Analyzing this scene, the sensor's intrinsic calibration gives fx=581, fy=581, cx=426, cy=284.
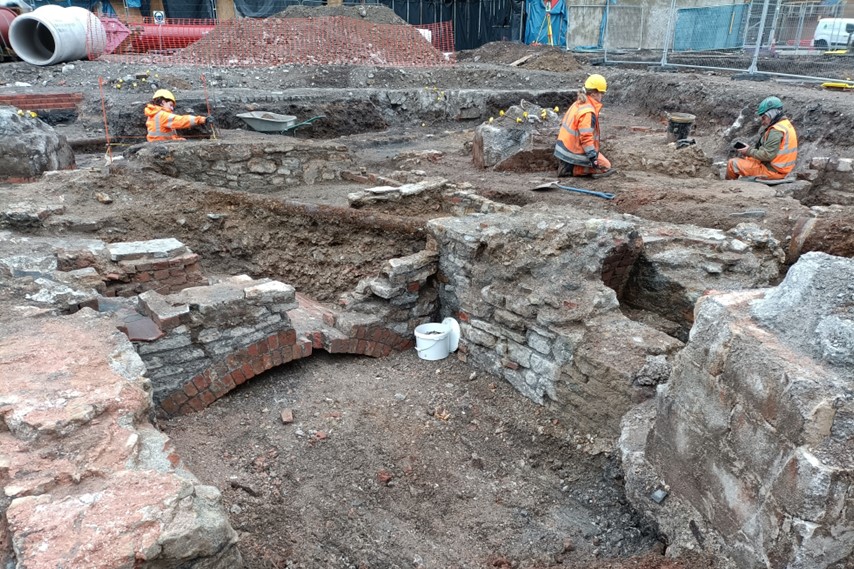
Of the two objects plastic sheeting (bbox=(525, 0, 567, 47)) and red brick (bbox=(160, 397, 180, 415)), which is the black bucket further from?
plastic sheeting (bbox=(525, 0, 567, 47))

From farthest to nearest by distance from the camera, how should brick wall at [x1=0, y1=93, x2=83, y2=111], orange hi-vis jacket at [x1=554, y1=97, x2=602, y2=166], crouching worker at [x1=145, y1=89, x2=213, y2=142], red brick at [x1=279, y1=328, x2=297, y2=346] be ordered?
1. brick wall at [x1=0, y1=93, x2=83, y2=111]
2. crouching worker at [x1=145, y1=89, x2=213, y2=142]
3. orange hi-vis jacket at [x1=554, y1=97, x2=602, y2=166]
4. red brick at [x1=279, y1=328, x2=297, y2=346]

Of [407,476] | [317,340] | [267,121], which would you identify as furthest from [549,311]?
[267,121]

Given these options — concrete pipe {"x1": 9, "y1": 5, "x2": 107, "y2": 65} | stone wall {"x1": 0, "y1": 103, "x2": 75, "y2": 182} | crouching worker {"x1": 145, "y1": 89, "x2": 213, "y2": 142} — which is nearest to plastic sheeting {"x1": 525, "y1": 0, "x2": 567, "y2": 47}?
concrete pipe {"x1": 9, "y1": 5, "x2": 107, "y2": 65}

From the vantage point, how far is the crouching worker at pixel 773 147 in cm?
744

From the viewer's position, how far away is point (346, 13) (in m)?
18.9

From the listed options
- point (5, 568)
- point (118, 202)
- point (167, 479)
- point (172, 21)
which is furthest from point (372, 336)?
point (172, 21)

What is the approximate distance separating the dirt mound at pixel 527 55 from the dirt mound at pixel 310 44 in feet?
7.18

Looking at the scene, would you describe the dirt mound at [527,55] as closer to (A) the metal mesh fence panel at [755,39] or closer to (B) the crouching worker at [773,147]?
(A) the metal mesh fence panel at [755,39]

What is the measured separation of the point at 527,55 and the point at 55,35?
1324 centimetres

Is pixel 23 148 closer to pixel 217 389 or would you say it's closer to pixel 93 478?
pixel 217 389

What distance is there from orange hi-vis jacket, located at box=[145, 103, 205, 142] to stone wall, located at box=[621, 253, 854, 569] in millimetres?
8212

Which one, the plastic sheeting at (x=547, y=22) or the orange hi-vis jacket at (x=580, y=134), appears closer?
the orange hi-vis jacket at (x=580, y=134)

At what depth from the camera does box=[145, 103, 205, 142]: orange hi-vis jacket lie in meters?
8.81

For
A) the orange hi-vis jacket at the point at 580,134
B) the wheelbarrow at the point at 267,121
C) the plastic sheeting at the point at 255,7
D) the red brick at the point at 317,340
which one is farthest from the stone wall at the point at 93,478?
the plastic sheeting at the point at 255,7
